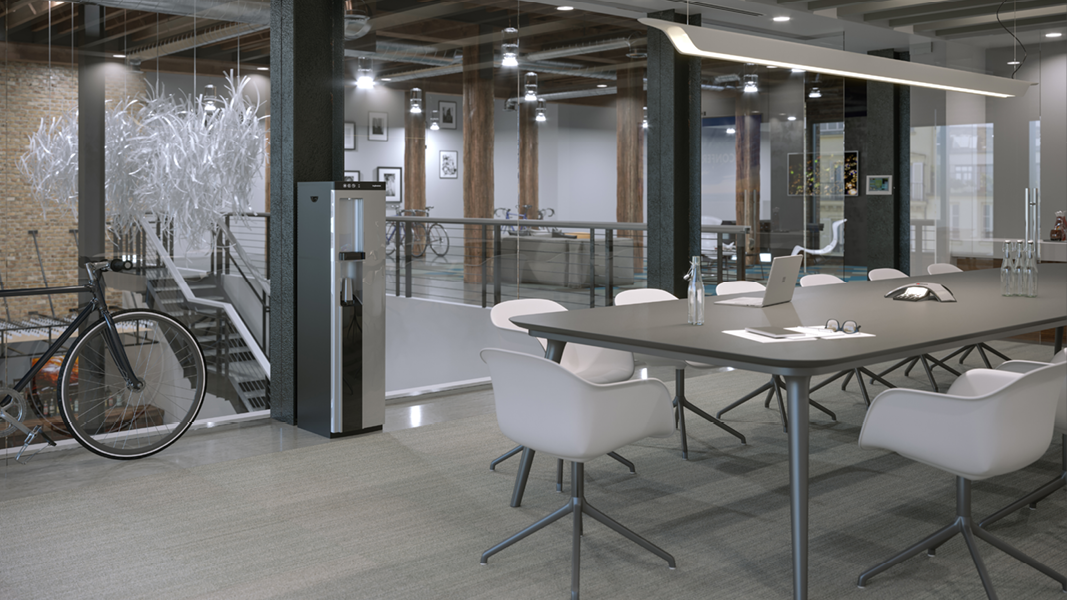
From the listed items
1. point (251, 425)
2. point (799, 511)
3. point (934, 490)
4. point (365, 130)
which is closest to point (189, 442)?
point (251, 425)

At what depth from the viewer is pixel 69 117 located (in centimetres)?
442

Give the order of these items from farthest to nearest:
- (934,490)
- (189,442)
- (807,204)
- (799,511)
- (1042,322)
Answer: (807,204), (189,442), (934,490), (1042,322), (799,511)

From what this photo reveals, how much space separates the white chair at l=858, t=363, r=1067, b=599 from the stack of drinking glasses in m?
1.99

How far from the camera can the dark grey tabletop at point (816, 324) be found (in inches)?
110

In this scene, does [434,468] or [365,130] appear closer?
[434,468]

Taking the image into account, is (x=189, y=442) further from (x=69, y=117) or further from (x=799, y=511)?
(x=799, y=511)

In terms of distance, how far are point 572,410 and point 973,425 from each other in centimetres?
117

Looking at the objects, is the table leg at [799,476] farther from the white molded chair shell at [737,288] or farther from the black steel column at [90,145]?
the black steel column at [90,145]

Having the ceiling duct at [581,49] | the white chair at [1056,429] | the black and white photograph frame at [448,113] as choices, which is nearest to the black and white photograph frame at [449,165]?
the black and white photograph frame at [448,113]

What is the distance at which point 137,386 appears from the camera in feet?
14.8

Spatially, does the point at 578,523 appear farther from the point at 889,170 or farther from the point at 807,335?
the point at 889,170

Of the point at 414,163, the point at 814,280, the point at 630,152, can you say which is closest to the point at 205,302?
the point at 414,163

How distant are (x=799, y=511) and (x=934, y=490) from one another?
159 centimetres

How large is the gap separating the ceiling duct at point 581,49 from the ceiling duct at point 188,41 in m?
1.92
